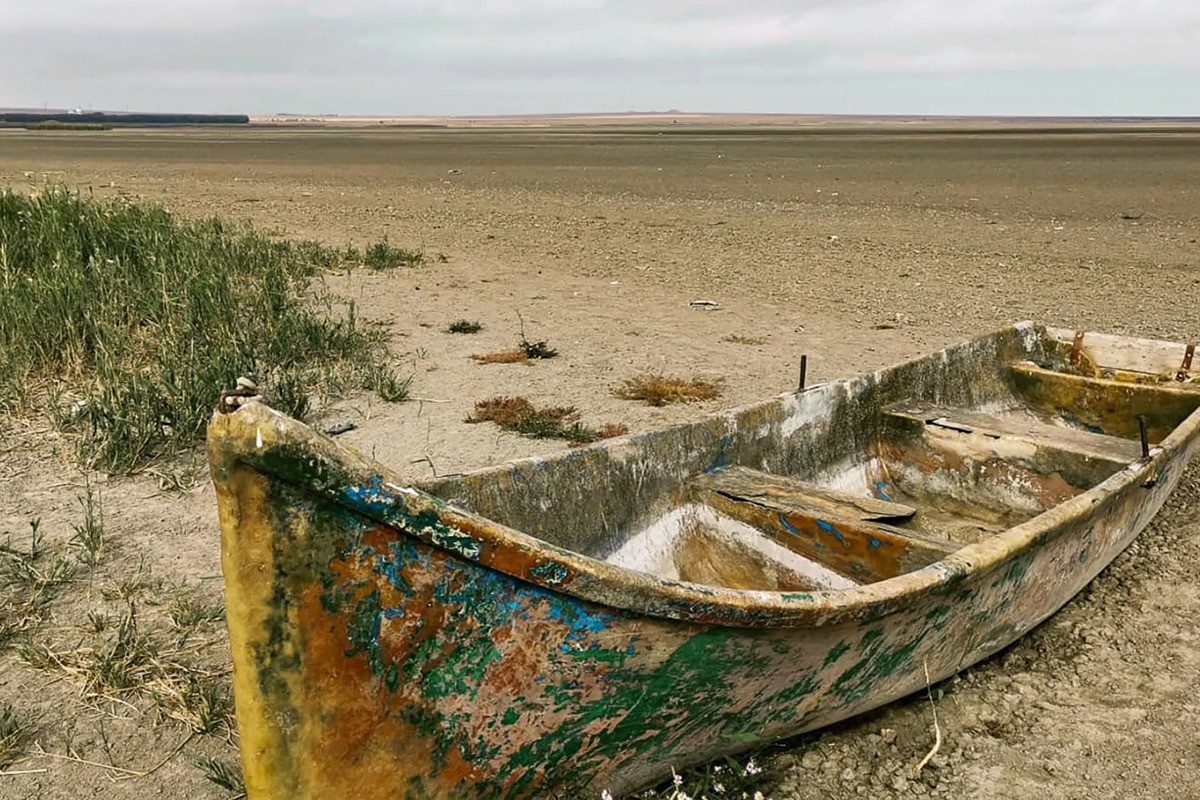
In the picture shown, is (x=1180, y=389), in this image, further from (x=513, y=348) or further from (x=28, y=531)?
(x=28, y=531)

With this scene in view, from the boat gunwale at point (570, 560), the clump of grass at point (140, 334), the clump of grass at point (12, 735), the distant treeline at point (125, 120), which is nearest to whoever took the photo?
the boat gunwale at point (570, 560)

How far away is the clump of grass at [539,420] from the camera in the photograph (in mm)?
6312

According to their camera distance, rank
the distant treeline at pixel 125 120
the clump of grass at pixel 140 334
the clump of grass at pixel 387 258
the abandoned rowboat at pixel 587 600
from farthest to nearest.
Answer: the distant treeline at pixel 125 120 < the clump of grass at pixel 387 258 < the clump of grass at pixel 140 334 < the abandoned rowboat at pixel 587 600

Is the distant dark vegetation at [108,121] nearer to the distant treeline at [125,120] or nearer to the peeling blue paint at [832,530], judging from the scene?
the distant treeline at [125,120]

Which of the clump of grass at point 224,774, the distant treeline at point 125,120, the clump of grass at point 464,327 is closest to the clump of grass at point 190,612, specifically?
the clump of grass at point 224,774

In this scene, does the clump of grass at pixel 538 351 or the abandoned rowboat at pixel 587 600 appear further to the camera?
the clump of grass at pixel 538 351

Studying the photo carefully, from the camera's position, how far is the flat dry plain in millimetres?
3367

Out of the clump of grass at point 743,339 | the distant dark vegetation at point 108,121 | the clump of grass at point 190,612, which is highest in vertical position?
the distant dark vegetation at point 108,121

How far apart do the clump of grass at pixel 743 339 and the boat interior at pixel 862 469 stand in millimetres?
2670

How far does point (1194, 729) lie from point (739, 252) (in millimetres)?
10924

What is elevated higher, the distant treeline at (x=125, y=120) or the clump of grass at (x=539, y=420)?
the distant treeline at (x=125, y=120)

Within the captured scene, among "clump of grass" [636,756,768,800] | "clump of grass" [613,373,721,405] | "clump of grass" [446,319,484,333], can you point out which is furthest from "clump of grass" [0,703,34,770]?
"clump of grass" [446,319,484,333]

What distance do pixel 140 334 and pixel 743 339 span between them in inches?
200

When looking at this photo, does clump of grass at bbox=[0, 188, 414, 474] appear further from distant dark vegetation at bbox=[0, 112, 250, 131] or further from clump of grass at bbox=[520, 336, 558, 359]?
distant dark vegetation at bbox=[0, 112, 250, 131]
